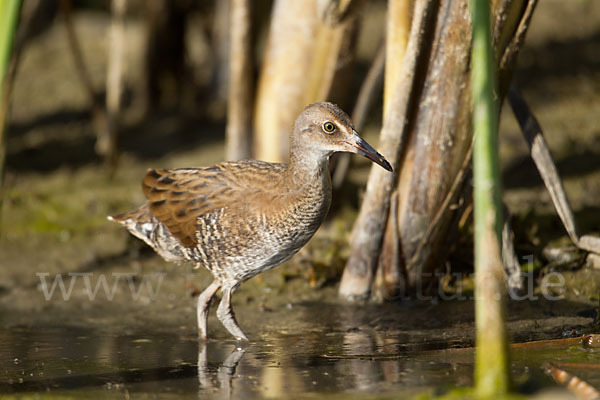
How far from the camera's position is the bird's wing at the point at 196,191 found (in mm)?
5621

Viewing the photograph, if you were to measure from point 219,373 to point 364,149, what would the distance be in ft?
5.00

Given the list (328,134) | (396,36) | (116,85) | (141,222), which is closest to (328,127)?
(328,134)

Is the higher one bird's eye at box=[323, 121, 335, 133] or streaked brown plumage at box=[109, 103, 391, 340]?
bird's eye at box=[323, 121, 335, 133]

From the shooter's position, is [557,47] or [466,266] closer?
[466,266]

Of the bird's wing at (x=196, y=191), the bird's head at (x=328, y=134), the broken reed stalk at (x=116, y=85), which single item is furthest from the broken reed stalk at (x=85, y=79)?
the bird's head at (x=328, y=134)

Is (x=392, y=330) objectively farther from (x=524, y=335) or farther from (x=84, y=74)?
(x=84, y=74)

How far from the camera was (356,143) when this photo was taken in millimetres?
5117

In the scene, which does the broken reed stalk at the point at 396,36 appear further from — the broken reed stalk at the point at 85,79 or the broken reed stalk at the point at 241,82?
the broken reed stalk at the point at 85,79

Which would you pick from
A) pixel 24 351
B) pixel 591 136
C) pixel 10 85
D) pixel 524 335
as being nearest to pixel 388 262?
pixel 524 335

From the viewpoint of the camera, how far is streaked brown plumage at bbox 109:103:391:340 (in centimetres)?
524

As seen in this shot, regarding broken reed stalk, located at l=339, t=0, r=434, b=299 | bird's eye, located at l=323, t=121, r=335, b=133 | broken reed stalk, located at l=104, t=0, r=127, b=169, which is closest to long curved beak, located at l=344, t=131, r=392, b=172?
bird's eye, located at l=323, t=121, r=335, b=133

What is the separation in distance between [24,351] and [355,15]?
3.36 metres

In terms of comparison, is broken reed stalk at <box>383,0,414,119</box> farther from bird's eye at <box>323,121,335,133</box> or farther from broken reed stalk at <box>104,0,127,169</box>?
broken reed stalk at <box>104,0,127,169</box>

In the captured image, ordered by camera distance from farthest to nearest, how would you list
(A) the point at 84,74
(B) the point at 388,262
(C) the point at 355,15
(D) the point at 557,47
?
(D) the point at 557,47
(A) the point at 84,74
(C) the point at 355,15
(B) the point at 388,262
